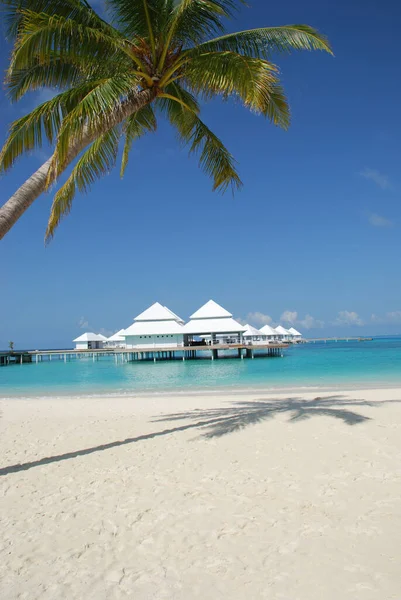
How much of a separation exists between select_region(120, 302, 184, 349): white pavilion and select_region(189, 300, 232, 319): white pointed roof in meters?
2.18

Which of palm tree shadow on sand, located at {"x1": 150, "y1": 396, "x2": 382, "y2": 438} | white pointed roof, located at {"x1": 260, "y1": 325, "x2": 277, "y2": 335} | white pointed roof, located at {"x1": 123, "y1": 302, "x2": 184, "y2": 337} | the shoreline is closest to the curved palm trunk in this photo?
palm tree shadow on sand, located at {"x1": 150, "y1": 396, "x2": 382, "y2": 438}

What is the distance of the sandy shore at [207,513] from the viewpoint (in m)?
2.88

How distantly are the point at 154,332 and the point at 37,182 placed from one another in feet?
119

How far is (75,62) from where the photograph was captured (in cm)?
631

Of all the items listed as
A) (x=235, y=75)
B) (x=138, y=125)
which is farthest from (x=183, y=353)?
(x=235, y=75)

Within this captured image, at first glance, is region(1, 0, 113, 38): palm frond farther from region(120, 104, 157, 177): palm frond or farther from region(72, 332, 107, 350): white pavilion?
region(72, 332, 107, 350): white pavilion

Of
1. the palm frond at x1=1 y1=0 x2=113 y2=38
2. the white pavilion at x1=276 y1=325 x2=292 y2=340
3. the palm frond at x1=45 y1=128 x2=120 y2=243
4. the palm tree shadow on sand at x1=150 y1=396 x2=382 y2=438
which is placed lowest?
the palm tree shadow on sand at x1=150 y1=396 x2=382 y2=438

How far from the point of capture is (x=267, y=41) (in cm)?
650

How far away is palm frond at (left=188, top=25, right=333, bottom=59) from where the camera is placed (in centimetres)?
617

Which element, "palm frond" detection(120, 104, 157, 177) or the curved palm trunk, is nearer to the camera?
the curved palm trunk

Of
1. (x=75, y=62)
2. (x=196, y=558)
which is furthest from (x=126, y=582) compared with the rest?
(x=75, y=62)

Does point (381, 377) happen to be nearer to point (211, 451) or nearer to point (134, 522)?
point (211, 451)

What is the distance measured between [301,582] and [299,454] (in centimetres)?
307

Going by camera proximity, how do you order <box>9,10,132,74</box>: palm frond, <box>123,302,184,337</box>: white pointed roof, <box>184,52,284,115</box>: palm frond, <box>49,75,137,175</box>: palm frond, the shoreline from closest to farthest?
<box>49,75,137,175</box>: palm frond
<box>9,10,132,74</box>: palm frond
<box>184,52,284,115</box>: palm frond
the shoreline
<box>123,302,184,337</box>: white pointed roof
